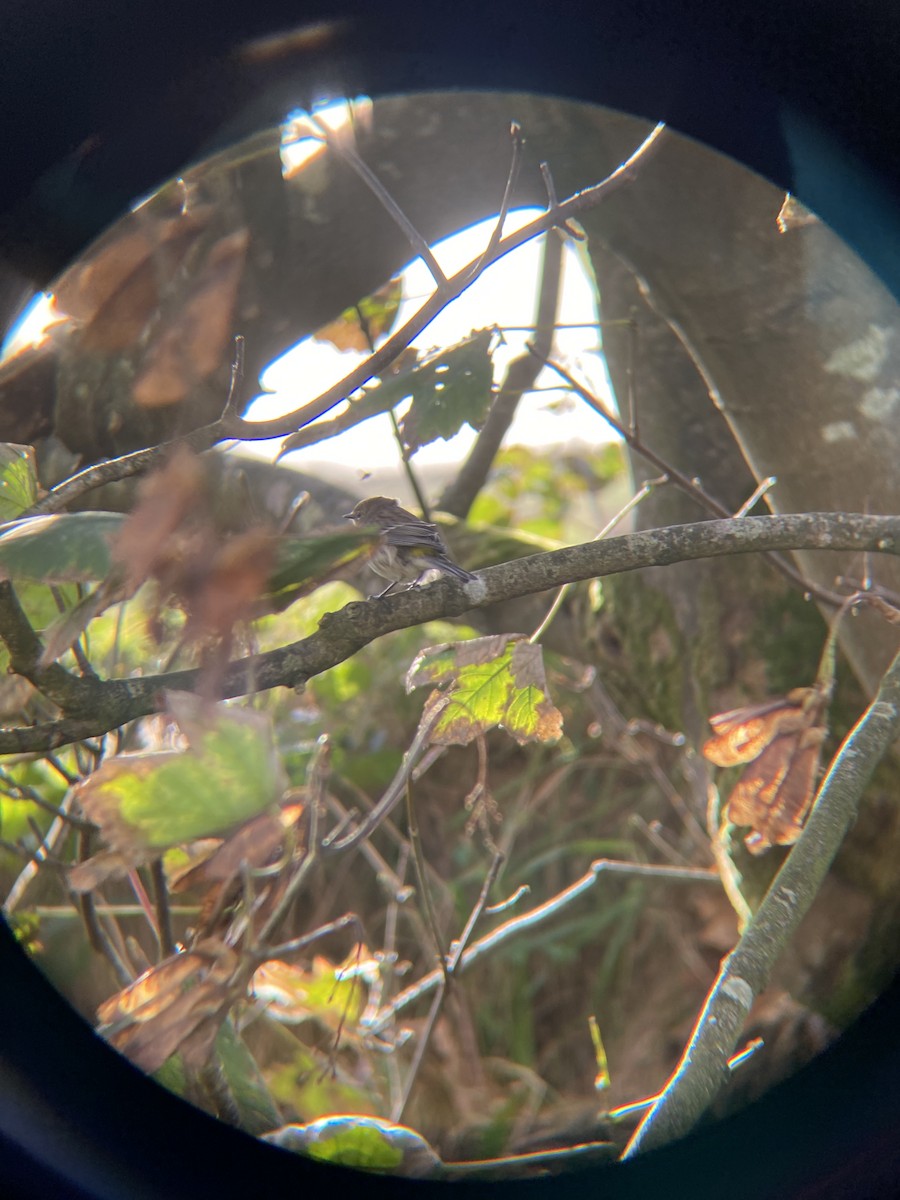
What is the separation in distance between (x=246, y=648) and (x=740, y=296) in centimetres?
120

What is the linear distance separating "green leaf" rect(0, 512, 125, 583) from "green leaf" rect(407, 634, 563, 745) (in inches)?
19.7

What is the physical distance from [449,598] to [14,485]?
504mm

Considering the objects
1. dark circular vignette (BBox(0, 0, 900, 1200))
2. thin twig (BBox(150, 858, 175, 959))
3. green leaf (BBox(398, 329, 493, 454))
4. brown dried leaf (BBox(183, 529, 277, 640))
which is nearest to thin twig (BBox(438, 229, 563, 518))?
green leaf (BBox(398, 329, 493, 454))

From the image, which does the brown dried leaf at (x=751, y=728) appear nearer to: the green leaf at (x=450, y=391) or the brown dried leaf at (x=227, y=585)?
the green leaf at (x=450, y=391)

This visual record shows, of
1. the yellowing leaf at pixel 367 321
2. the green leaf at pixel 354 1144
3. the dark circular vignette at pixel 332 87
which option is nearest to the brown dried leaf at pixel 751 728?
the dark circular vignette at pixel 332 87

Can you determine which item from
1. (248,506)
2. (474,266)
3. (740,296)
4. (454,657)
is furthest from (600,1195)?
(740,296)

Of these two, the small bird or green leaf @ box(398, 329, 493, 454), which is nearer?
green leaf @ box(398, 329, 493, 454)

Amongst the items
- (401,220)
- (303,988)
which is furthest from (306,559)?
(303,988)

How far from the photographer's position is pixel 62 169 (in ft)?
3.95

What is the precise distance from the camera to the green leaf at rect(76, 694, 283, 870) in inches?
30.6

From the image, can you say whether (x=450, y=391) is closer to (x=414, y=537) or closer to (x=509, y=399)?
(x=414, y=537)

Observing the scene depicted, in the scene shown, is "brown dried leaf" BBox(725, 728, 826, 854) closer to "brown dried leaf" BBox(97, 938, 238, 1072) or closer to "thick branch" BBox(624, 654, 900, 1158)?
"thick branch" BBox(624, 654, 900, 1158)

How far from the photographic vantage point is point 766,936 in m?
1.20

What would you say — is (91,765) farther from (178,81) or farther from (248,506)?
(178,81)
